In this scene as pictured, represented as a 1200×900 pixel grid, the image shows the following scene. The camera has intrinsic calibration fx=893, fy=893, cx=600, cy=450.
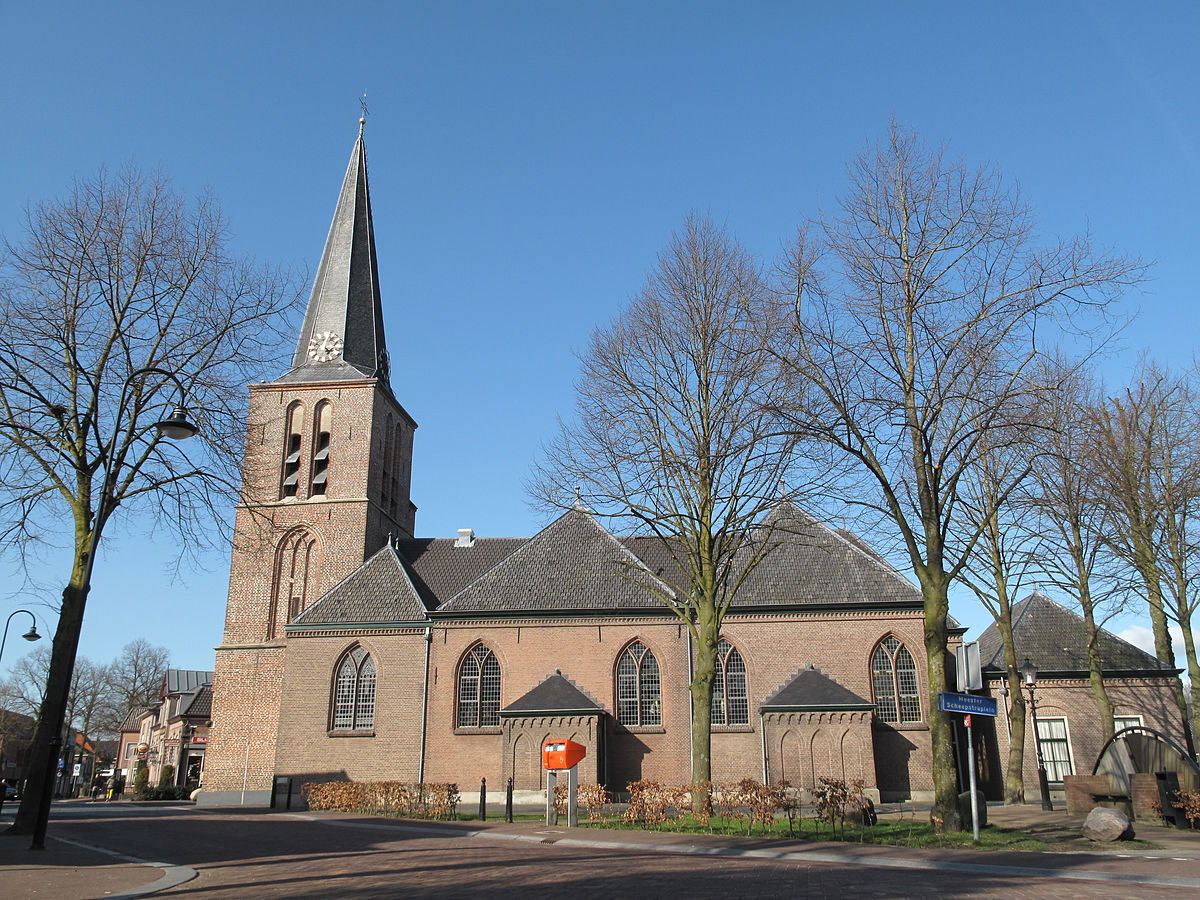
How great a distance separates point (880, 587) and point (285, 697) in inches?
840

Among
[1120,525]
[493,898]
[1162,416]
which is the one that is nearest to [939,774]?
[493,898]

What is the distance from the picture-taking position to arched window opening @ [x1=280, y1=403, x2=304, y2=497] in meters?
37.4

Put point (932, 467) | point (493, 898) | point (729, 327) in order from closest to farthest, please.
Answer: point (493, 898), point (932, 467), point (729, 327)

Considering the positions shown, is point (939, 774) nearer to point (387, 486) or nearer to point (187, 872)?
point (187, 872)

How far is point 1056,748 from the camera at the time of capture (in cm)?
3203

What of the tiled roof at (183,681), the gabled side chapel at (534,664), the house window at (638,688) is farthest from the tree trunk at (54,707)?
the tiled roof at (183,681)

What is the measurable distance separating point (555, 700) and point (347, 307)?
2022 cm

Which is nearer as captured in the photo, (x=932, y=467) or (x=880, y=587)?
(x=932, y=467)

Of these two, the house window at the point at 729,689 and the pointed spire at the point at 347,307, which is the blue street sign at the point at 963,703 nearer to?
the house window at the point at 729,689

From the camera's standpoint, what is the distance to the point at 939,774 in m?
16.0

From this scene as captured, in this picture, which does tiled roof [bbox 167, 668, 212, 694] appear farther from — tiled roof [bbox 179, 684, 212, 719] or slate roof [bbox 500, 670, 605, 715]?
slate roof [bbox 500, 670, 605, 715]

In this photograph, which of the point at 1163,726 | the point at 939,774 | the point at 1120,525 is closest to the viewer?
the point at 939,774

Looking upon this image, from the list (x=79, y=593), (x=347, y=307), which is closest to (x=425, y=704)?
(x=79, y=593)

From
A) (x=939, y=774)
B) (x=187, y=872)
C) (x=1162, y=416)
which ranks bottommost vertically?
(x=187, y=872)
